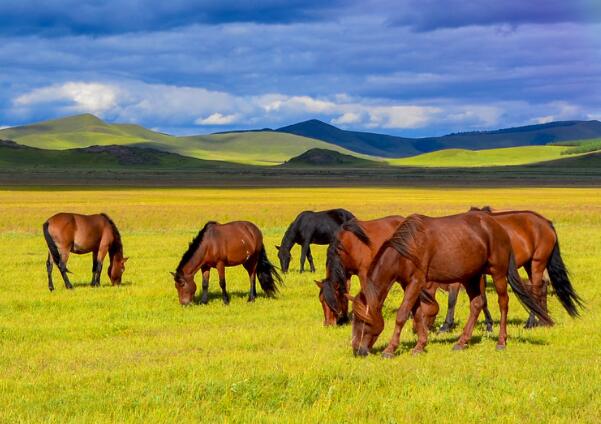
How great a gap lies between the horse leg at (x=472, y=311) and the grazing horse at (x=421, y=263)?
1.5 inches

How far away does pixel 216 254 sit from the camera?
17.4 meters

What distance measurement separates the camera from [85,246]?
20.4 m

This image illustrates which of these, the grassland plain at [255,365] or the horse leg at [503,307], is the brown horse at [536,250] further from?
the horse leg at [503,307]

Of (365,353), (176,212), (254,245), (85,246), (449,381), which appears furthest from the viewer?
(176,212)

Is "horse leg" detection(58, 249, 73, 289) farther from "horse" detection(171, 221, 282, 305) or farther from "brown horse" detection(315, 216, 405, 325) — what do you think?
"brown horse" detection(315, 216, 405, 325)

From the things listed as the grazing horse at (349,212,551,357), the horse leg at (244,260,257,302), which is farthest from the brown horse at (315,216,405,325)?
the horse leg at (244,260,257,302)

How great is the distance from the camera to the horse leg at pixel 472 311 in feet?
38.8

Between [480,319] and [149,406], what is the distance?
8776 millimetres

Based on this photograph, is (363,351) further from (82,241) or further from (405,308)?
(82,241)

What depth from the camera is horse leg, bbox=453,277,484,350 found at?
1182cm

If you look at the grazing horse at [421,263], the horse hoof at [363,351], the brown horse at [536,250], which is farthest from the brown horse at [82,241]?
the brown horse at [536,250]

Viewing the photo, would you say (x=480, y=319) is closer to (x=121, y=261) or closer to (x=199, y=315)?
(x=199, y=315)

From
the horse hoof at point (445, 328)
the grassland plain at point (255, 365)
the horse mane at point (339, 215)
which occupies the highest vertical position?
the horse mane at point (339, 215)

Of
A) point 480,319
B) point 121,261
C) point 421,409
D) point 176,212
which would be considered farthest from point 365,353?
point 176,212
